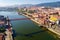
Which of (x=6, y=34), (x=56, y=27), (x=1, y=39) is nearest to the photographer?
(x=1, y=39)

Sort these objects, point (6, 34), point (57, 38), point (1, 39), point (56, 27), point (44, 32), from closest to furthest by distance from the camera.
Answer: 1. point (1, 39)
2. point (57, 38)
3. point (6, 34)
4. point (44, 32)
5. point (56, 27)

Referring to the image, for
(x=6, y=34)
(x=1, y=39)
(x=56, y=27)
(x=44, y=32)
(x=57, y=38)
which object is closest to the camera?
(x=1, y=39)

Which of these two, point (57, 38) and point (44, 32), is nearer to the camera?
point (57, 38)

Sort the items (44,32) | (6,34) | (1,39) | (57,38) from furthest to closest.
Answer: (44,32)
(6,34)
(57,38)
(1,39)

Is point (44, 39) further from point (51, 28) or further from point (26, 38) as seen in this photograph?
point (51, 28)

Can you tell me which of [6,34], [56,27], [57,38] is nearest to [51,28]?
[56,27]

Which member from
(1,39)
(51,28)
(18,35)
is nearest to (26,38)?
(18,35)

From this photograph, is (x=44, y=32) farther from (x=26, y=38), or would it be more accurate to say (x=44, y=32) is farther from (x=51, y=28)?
(x=26, y=38)

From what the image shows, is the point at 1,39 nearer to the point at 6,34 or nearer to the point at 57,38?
the point at 6,34

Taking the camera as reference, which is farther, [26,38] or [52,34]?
[52,34]
